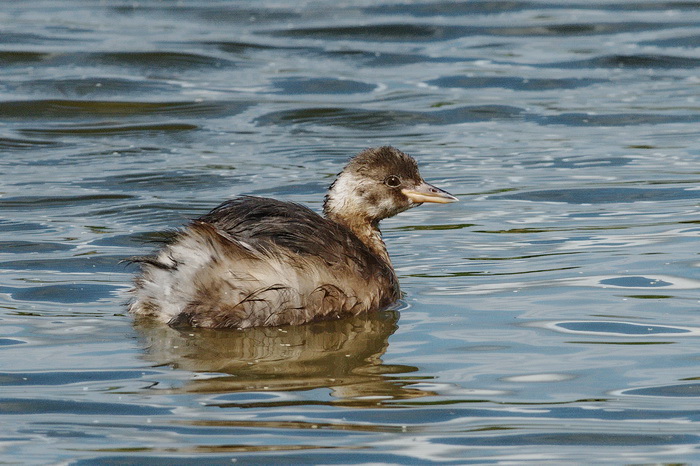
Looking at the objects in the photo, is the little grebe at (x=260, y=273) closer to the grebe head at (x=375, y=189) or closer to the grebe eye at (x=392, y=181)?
the grebe head at (x=375, y=189)

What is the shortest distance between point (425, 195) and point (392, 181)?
0.73 feet

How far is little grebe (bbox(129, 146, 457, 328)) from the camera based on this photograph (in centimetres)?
633

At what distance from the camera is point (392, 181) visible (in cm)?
761

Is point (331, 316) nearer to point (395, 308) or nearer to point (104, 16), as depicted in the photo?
point (395, 308)

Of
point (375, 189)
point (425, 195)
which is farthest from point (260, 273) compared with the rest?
point (425, 195)

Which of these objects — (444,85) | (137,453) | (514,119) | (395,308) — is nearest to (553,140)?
(514,119)

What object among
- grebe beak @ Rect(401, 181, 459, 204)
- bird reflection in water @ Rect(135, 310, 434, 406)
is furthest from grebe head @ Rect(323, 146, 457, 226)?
bird reflection in water @ Rect(135, 310, 434, 406)

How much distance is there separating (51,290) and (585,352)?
274cm

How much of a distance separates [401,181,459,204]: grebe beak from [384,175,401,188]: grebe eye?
53 millimetres

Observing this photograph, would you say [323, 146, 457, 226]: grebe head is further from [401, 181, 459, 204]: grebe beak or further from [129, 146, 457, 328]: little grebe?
[129, 146, 457, 328]: little grebe

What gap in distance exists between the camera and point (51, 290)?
7.21 meters

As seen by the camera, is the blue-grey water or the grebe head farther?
the grebe head

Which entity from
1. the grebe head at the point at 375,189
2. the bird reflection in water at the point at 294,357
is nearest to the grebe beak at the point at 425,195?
the grebe head at the point at 375,189

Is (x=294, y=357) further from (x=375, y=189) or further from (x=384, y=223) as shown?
(x=384, y=223)
